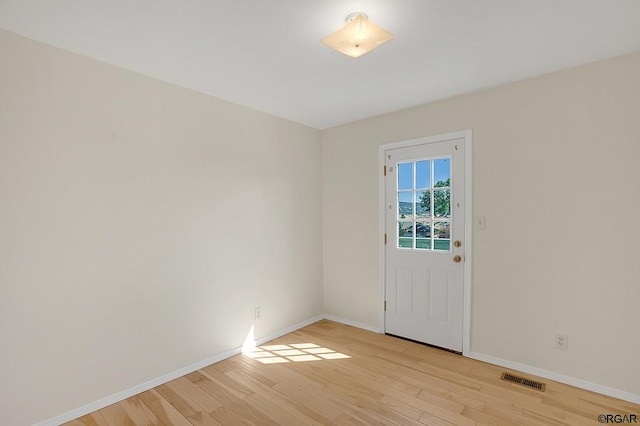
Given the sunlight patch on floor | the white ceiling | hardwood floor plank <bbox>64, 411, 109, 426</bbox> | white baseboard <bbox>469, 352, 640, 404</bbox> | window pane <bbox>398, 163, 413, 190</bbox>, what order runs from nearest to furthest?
the white ceiling < hardwood floor plank <bbox>64, 411, 109, 426</bbox> < white baseboard <bbox>469, 352, 640, 404</bbox> < the sunlight patch on floor < window pane <bbox>398, 163, 413, 190</bbox>

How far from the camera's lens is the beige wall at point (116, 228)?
1897 mm

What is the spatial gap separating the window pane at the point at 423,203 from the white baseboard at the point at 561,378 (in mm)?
1381

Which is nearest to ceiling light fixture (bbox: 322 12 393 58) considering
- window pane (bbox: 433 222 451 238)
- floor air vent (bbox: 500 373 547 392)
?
window pane (bbox: 433 222 451 238)

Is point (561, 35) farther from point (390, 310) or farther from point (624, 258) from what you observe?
point (390, 310)

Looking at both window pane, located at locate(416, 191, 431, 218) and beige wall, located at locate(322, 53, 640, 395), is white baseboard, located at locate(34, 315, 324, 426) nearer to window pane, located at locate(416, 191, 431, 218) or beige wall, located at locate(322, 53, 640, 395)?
window pane, located at locate(416, 191, 431, 218)

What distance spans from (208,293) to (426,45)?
8.65 ft

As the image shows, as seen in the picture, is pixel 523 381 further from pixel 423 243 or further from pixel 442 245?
pixel 423 243

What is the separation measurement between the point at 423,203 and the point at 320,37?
1.93 m

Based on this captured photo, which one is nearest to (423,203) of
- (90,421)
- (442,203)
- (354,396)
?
(442,203)

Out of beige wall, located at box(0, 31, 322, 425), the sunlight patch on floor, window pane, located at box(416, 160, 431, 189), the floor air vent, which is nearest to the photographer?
beige wall, located at box(0, 31, 322, 425)

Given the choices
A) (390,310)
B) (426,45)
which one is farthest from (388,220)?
(426,45)

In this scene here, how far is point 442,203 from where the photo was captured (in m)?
3.05

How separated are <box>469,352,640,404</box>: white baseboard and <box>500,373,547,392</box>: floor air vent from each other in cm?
12

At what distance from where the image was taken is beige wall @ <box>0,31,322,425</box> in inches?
74.7
